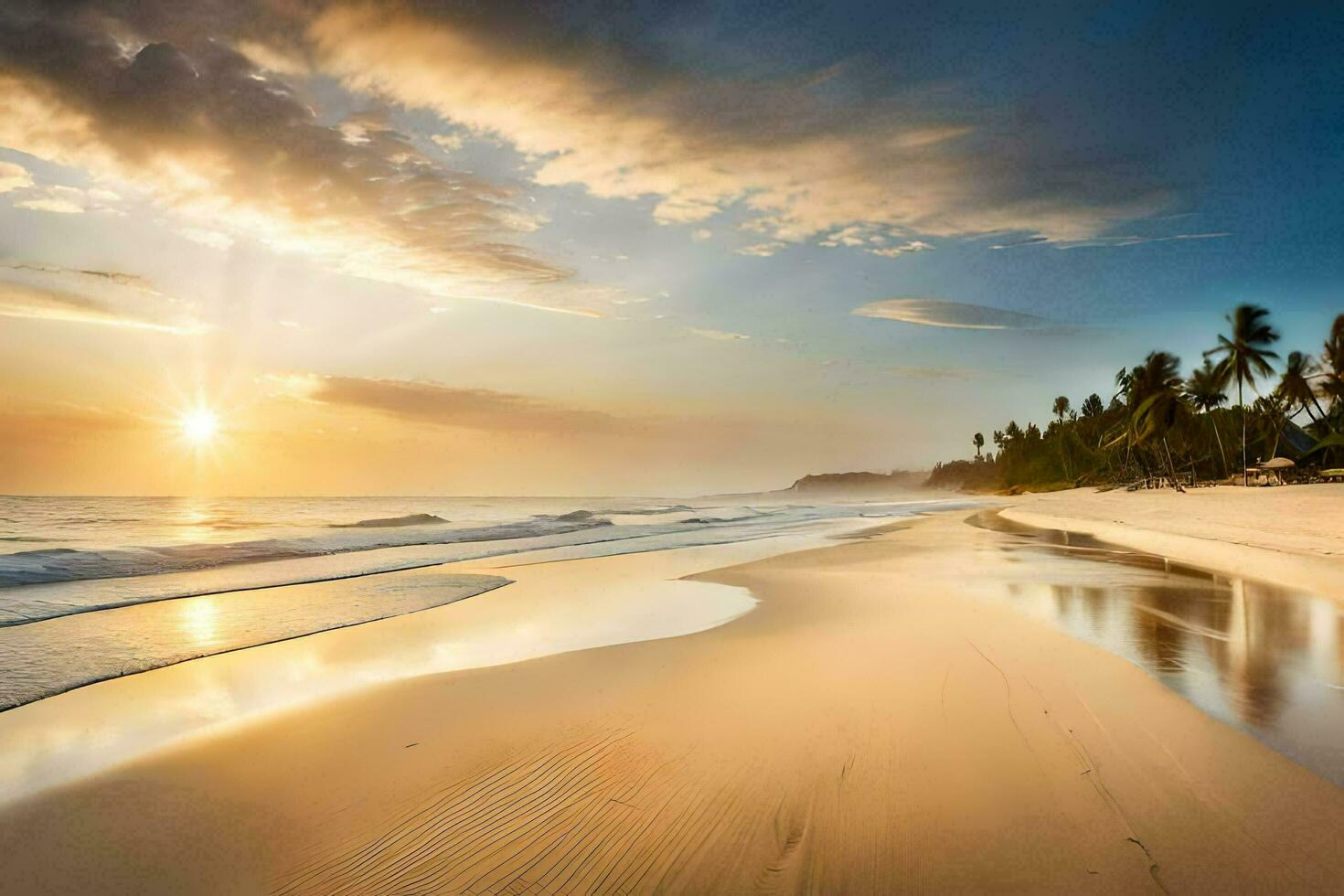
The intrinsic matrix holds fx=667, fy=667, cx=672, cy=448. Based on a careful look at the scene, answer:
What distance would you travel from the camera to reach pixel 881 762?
4129 mm

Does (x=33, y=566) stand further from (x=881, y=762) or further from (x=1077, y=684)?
(x=1077, y=684)

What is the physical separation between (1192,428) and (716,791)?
65.4 meters

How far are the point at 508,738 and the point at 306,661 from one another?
12.5 ft

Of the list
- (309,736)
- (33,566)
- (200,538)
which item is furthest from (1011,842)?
(200,538)

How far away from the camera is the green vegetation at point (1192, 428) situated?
48.8 meters

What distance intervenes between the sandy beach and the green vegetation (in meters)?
51.4

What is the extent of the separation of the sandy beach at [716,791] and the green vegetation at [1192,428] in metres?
51.4

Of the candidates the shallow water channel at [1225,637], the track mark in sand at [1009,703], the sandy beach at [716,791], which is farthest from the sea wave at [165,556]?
the shallow water channel at [1225,637]

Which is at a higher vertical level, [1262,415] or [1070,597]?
[1262,415]

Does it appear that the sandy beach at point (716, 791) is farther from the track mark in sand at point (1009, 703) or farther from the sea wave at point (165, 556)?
the sea wave at point (165, 556)

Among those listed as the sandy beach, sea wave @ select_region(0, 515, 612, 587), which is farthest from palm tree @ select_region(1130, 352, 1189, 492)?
the sandy beach

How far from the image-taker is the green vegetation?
48.8m

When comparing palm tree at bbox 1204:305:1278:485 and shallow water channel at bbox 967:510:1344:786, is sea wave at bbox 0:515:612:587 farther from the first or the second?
palm tree at bbox 1204:305:1278:485

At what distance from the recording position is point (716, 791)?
3.78m
